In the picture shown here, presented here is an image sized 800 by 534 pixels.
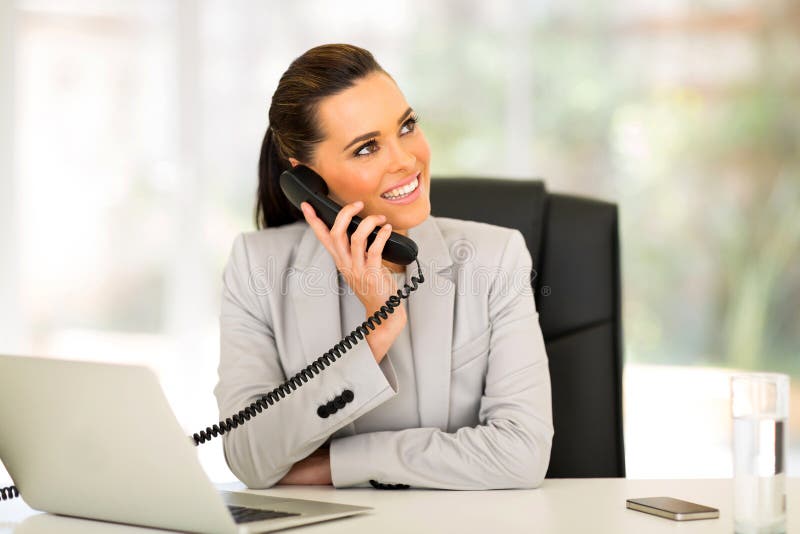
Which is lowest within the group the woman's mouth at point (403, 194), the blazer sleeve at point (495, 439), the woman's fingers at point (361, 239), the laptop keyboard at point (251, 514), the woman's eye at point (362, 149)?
the laptop keyboard at point (251, 514)

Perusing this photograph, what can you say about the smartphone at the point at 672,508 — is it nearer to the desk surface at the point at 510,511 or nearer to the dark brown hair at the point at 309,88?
the desk surface at the point at 510,511

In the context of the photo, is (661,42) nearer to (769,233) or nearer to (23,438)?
(769,233)

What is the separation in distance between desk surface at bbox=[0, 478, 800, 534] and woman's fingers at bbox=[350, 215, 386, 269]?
41 cm

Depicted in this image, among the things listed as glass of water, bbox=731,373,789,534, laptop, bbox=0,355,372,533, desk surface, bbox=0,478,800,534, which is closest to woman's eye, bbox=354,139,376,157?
desk surface, bbox=0,478,800,534

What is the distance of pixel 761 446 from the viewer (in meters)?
1.01

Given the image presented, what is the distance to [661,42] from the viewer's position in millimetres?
4324

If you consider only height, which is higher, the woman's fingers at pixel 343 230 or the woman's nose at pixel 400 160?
the woman's nose at pixel 400 160

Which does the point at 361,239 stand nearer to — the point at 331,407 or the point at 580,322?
the point at 331,407

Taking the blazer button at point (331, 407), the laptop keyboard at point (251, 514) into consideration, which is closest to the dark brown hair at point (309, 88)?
the blazer button at point (331, 407)

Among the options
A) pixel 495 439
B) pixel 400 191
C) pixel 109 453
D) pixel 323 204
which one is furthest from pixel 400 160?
pixel 109 453

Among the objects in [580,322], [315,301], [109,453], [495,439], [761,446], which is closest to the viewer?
[761,446]

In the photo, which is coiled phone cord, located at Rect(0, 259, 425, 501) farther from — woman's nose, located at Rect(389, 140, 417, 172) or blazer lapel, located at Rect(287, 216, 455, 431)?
woman's nose, located at Rect(389, 140, 417, 172)

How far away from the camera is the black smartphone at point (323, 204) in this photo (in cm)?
170

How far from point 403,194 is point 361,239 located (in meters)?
0.18
